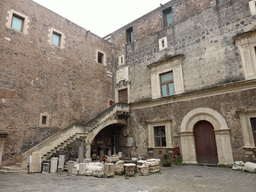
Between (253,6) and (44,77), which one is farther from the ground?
(253,6)

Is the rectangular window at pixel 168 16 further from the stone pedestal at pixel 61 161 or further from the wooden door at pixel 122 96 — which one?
the stone pedestal at pixel 61 161

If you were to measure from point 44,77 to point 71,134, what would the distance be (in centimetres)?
433

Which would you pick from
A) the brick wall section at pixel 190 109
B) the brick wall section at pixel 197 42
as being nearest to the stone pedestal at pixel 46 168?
the brick wall section at pixel 190 109

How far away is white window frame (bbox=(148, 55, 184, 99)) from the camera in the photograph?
40.1ft

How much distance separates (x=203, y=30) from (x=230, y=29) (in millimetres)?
1561

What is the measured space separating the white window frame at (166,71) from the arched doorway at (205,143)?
2512 mm

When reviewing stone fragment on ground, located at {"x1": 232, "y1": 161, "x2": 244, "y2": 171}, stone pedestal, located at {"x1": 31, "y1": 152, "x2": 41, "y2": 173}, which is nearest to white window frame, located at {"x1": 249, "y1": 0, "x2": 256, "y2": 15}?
stone fragment on ground, located at {"x1": 232, "y1": 161, "x2": 244, "y2": 171}

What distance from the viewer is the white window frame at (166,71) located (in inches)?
482

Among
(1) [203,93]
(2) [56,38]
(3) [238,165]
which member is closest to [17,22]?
(2) [56,38]

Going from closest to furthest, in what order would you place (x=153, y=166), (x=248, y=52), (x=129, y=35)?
(x=153, y=166) < (x=248, y=52) < (x=129, y=35)

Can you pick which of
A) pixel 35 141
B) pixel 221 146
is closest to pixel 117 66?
pixel 35 141

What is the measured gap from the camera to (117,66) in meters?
16.6

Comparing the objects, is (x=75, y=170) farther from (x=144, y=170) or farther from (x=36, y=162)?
(x=144, y=170)

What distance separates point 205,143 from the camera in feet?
35.1
